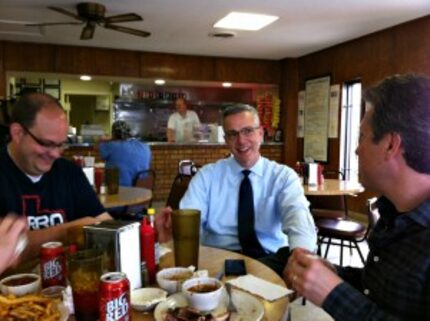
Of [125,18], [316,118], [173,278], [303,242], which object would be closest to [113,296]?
[173,278]

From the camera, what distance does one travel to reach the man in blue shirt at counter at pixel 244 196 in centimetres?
199

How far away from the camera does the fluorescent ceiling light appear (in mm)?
4730

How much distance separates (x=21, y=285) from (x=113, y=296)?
397 millimetres

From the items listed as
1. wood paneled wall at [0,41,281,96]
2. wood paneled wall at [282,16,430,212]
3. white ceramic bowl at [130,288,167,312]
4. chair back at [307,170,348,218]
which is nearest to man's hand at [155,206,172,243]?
white ceramic bowl at [130,288,167,312]

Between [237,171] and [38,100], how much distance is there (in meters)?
1.01

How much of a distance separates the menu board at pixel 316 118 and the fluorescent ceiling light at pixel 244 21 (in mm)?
1959

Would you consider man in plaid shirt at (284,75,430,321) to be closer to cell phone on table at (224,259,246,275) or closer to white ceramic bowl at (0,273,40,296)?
cell phone on table at (224,259,246,275)

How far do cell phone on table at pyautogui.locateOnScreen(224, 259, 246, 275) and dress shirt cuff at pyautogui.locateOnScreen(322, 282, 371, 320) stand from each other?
365 millimetres

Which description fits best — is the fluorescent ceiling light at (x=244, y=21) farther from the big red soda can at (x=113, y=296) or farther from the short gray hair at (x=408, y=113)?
the big red soda can at (x=113, y=296)

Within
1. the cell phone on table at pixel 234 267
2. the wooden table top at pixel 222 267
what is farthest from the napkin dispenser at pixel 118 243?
the cell phone on table at pixel 234 267

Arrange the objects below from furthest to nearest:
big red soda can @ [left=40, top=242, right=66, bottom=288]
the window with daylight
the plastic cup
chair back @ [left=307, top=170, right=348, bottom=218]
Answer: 1. the window with daylight
2. chair back @ [left=307, top=170, right=348, bottom=218]
3. the plastic cup
4. big red soda can @ [left=40, top=242, right=66, bottom=288]

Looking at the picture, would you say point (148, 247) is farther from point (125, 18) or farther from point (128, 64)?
point (128, 64)

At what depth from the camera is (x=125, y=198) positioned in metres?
2.98

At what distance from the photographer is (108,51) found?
22.4 feet
